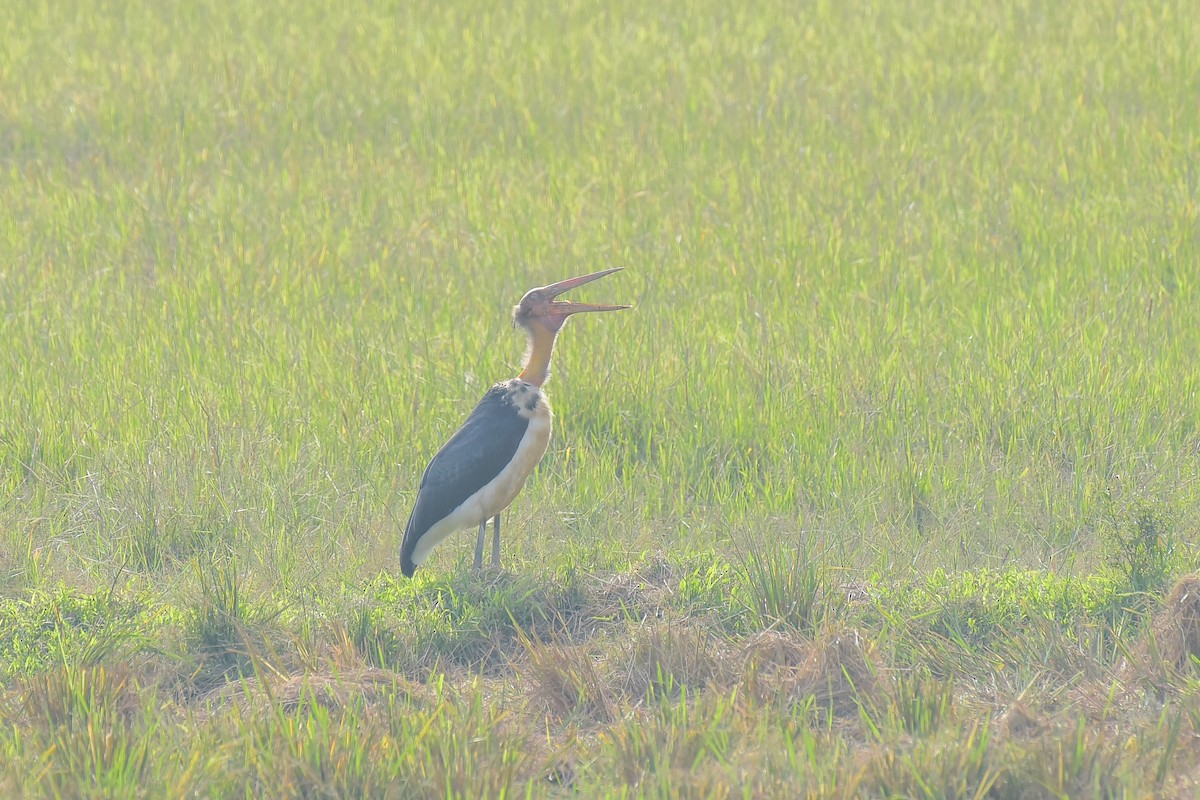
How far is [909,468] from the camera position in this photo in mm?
5285

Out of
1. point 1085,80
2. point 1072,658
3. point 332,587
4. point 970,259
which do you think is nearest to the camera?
point 1072,658

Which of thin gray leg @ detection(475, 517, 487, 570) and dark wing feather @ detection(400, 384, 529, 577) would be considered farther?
thin gray leg @ detection(475, 517, 487, 570)

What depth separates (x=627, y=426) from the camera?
5938mm

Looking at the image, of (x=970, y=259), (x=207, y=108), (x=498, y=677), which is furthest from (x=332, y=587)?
(x=207, y=108)

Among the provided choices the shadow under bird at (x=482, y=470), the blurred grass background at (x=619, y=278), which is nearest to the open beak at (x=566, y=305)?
the shadow under bird at (x=482, y=470)

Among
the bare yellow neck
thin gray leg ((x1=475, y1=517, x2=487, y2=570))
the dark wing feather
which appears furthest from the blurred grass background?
→ the bare yellow neck

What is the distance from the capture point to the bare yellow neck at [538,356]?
524 centimetres

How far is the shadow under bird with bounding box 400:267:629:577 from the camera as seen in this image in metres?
4.77

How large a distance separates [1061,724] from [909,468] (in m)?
1.74

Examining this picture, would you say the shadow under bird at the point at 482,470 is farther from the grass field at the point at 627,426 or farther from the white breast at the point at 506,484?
the grass field at the point at 627,426

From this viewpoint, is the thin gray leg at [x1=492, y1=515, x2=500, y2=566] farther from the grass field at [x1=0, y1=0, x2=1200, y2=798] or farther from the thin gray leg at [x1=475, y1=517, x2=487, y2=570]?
the grass field at [x1=0, y1=0, x2=1200, y2=798]

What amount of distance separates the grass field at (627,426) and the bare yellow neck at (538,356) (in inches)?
17.7

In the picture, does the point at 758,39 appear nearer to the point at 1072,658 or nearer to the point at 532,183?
the point at 532,183

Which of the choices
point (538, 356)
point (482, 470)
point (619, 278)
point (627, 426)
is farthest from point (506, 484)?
Result: point (619, 278)
